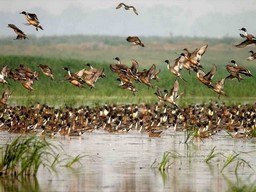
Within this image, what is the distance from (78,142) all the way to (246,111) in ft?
25.6

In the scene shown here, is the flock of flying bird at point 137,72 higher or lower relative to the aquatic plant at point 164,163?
higher

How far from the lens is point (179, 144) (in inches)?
890

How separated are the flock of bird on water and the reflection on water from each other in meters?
1.79

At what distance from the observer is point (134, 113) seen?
29.0 meters

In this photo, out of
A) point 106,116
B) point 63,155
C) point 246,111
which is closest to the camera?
point 63,155

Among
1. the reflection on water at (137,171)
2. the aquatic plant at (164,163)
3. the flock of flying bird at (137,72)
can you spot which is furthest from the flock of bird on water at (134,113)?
the aquatic plant at (164,163)

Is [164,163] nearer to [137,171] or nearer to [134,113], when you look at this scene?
[137,171]

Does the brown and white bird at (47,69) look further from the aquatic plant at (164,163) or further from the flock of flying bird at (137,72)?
the aquatic plant at (164,163)

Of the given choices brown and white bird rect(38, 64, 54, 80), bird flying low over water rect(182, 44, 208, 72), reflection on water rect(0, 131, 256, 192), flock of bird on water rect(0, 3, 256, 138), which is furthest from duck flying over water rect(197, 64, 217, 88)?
brown and white bird rect(38, 64, 54, 80)

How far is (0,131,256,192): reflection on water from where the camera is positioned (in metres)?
15.9

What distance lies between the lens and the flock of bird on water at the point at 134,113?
24859mm

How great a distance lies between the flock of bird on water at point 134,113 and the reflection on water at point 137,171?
1.79 m

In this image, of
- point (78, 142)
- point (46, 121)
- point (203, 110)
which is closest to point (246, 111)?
point (203, 110)

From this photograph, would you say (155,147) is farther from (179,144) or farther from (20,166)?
(20,166)
